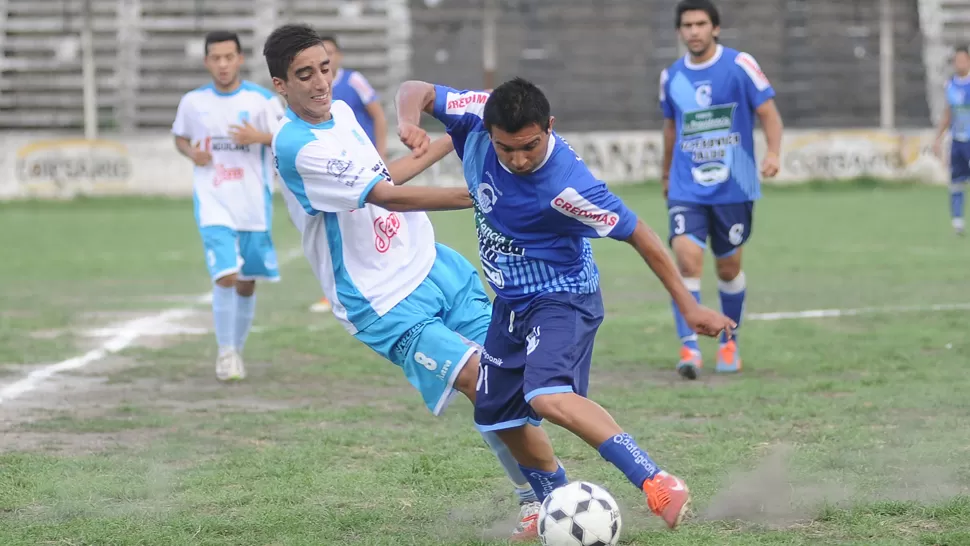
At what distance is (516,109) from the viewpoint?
13.0 feet

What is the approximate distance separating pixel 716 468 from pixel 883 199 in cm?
1901

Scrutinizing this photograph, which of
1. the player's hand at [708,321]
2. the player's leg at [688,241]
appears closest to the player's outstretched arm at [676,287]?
the player's hand at [708,321]

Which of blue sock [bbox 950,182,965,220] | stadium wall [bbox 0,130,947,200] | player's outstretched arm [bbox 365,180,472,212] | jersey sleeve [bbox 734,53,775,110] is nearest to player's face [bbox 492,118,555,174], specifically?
player's outstretched arm [bbox 365,180,472,212]

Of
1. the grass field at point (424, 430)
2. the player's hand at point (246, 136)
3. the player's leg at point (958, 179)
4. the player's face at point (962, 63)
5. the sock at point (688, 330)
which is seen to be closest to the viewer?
the grass field at point (424, 430)

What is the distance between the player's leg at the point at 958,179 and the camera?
644 inches

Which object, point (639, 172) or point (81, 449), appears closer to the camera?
point (81, 449)

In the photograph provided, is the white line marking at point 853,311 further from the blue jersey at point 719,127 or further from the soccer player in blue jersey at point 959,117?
the soccer player in blue jersey at point 959,117

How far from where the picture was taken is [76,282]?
43.8 feet

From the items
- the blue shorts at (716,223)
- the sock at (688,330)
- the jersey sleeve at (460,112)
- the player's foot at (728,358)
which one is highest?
the jersey sleeve at (460,112)

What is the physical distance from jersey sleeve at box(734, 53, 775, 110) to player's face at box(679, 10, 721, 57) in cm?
24

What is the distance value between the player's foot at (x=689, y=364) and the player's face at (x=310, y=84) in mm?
3378

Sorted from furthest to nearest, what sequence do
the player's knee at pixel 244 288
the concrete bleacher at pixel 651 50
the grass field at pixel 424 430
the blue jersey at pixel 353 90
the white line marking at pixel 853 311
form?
the concrete bleacher at pixel 651 50 → the blue jersey at pixel 353 90 → the white line marking at pixel 853 311 → the player's knee at pixel 244 288 → the grass field at pixel 424 430

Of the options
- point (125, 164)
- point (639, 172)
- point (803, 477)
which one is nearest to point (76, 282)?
point (803, 477)

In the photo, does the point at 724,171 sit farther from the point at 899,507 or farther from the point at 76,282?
the point at 76,282
